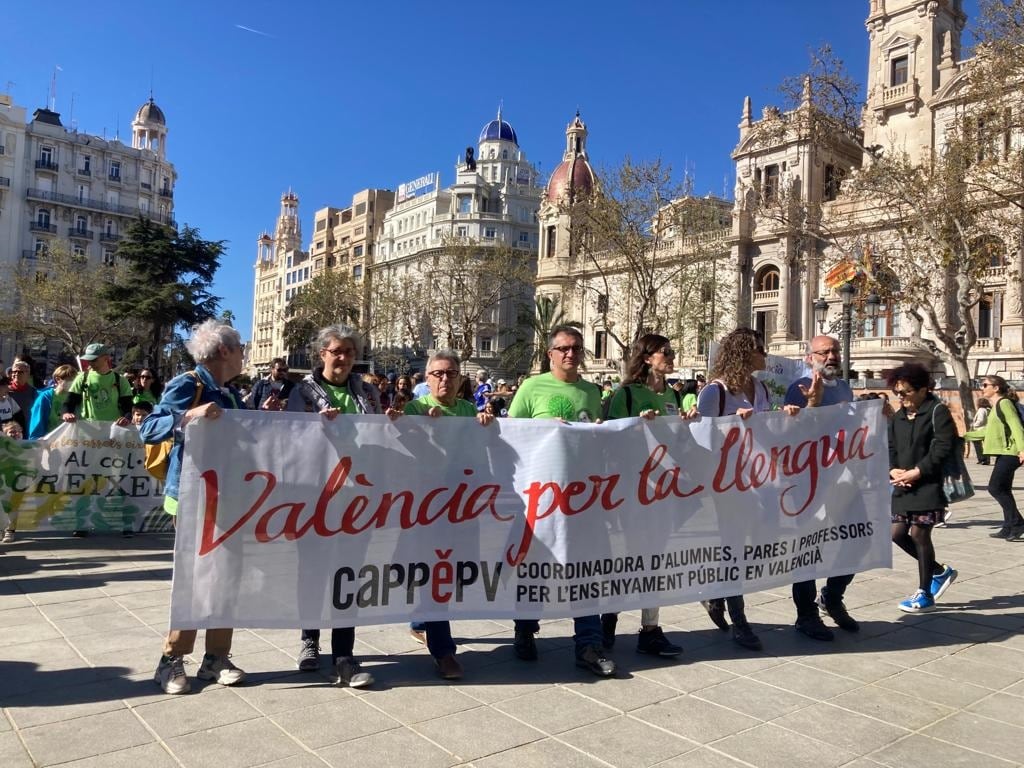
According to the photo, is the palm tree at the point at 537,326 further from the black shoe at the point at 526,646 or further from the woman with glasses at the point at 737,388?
the black shoe at the point at 526,646

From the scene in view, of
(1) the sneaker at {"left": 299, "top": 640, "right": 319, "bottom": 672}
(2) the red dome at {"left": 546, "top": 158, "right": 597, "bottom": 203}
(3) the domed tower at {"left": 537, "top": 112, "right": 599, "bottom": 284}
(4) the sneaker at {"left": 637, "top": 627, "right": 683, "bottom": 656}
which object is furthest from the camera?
(2) the red dome at {"left": 546, "top": 158, "right": 597, "bottom": 203}

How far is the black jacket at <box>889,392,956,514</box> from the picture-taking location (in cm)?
569

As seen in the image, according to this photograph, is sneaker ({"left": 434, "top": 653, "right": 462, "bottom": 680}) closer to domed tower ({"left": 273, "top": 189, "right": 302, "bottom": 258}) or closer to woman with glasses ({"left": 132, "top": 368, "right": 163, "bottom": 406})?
woman with glasses ({"left": 132, "top": 368, "right": 163, "bottom": 406})

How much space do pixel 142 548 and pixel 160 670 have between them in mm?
4500

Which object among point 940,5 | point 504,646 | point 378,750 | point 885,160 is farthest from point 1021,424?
point 940,5

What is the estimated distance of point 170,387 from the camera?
4102mm

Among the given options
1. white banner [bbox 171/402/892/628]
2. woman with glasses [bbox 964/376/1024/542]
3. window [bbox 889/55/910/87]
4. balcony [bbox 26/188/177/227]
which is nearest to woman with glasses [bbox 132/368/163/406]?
Answer: white banner [bbox 171/402/892/628]

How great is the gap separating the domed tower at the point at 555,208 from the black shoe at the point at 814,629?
5271 centimetres

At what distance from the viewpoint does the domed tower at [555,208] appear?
202 feet

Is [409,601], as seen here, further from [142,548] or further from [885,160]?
[885,160]

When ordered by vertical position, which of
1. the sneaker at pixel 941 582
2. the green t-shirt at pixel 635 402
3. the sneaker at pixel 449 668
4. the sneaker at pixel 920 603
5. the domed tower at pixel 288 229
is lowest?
the sneaker at pixel 449 668

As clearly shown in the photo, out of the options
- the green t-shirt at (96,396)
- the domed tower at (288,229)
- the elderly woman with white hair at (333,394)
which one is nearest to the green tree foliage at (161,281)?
the green t-shirt at (96,396)

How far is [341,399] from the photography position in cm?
455

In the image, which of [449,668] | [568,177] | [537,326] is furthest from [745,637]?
[568,177]
